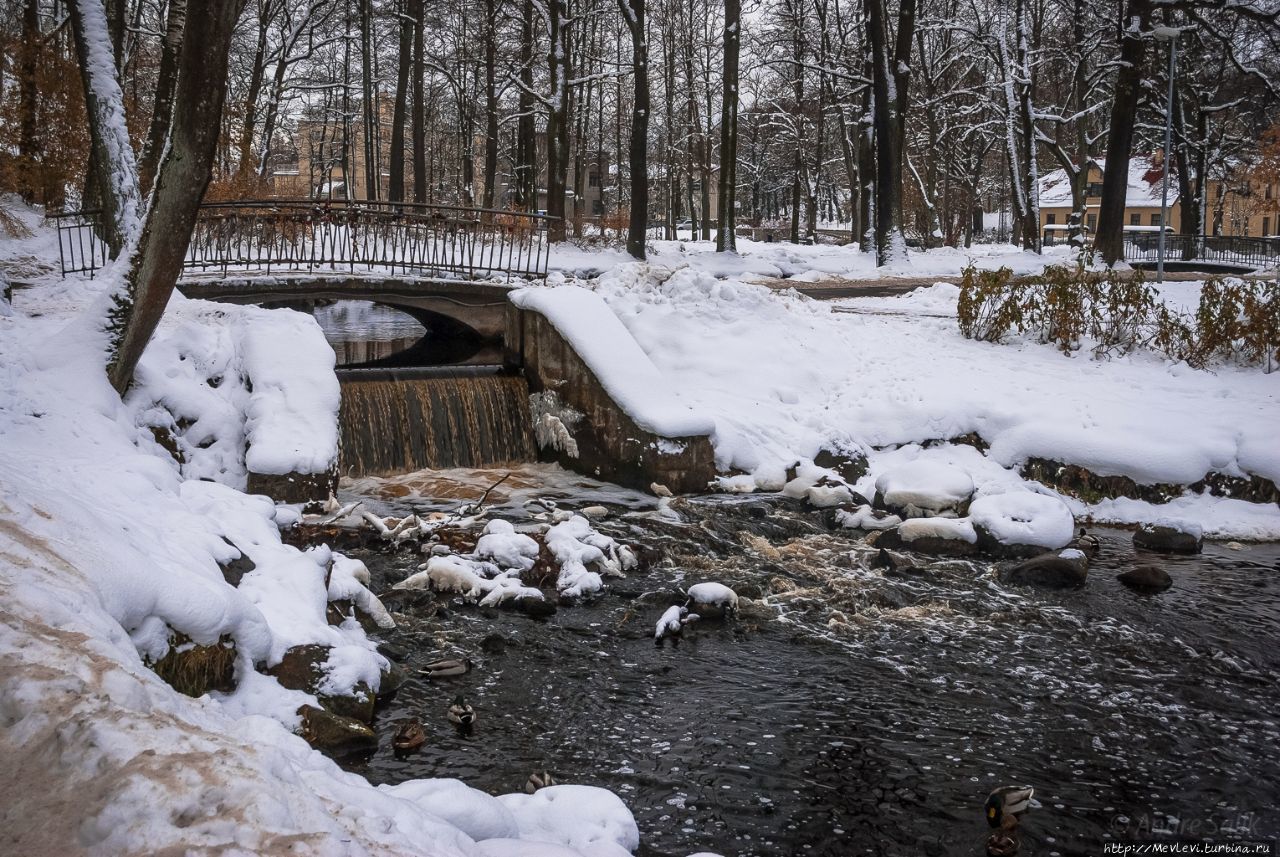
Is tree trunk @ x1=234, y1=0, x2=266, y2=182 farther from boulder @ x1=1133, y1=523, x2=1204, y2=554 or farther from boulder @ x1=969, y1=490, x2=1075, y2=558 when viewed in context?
boulder @ x1=1133, y1=523, x2=1204, y2=554

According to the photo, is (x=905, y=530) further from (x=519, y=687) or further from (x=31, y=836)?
(x=31, y=836)

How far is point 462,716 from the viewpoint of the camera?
5898 millimetres

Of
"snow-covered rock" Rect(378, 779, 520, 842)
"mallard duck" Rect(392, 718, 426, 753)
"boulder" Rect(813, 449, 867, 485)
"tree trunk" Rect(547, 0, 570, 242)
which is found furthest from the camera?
"tree trunk" Rect(547, 0, 570, 242)

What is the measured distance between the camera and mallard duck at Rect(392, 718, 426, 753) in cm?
552

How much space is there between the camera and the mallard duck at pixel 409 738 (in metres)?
5.52

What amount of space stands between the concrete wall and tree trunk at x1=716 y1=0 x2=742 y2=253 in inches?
513

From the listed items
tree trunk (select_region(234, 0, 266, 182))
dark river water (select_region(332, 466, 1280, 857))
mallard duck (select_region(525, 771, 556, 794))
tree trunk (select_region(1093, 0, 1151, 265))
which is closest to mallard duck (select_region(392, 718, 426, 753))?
dark river water (select_region(332, 466, 1280, 857))

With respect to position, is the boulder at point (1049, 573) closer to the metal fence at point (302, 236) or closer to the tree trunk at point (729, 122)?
the metal fence at point (302, 236)

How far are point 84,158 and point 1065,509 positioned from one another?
18629 millimetres

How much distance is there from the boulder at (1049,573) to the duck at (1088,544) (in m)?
0.74

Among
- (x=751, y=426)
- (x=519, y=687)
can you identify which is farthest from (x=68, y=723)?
(x=751, y=426)

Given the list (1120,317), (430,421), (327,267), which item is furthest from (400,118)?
(1120,317)

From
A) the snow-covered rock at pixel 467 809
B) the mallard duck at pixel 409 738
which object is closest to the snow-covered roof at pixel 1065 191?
the mallard duck at pixel 409 738

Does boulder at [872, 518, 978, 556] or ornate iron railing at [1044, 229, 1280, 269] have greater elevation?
ornate iron railing at [1044, 229, 1280, 269]
